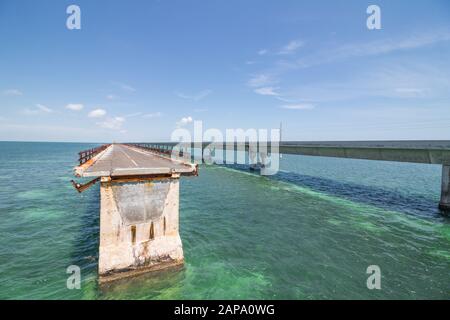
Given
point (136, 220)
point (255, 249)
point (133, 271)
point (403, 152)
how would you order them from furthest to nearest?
point (403, 152) < point (255, 249) < point (136, 220) < point (133, 271)

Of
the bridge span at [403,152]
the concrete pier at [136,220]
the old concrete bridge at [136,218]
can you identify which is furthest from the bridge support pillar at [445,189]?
the concrete pier at [136,220]

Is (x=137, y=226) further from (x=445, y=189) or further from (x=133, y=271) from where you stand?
(x=445, y=189)

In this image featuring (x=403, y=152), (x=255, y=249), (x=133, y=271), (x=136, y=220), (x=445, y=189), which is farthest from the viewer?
(x=403, y=152)

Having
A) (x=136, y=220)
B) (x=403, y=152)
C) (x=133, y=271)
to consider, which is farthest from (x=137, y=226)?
(x=403, y=152)

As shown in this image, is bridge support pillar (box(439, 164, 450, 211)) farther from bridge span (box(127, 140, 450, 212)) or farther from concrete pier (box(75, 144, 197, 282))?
concrete pier (box(75, 144, 197, 282))

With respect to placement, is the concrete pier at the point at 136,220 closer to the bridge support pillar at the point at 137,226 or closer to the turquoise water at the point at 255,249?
the bridge support pillar at the point at 137,226

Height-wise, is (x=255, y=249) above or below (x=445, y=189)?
below

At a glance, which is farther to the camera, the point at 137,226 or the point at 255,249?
the point at 255,249

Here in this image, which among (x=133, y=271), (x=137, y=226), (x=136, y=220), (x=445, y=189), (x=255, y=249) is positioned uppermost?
(x=136, y=220)
